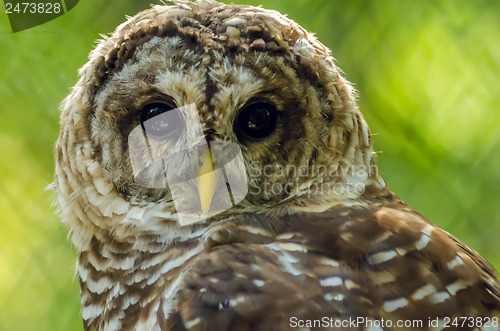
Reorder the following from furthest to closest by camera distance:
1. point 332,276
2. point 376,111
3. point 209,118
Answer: point 376,111
point 209,118
point 332,276

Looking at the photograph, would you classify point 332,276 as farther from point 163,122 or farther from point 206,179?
point 163,122

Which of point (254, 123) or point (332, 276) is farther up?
point (254, 123)

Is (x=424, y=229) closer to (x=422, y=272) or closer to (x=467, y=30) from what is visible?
(x=422, y=272)

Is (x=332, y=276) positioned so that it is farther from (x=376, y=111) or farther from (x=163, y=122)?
(x=376, y=111)

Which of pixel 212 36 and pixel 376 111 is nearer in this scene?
pixel 212 36

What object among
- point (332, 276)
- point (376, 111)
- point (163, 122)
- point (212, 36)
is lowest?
point (376, 111)

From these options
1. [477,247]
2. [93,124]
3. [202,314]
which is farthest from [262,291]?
[477,247]

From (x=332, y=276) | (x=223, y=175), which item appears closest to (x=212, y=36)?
(x=223, y=175)

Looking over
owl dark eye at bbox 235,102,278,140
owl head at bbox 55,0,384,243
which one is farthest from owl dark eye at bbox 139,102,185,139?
owl dark eye at bbox 235,102,278,140

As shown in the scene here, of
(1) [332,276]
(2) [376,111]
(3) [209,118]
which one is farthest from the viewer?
(2) [376,111]
